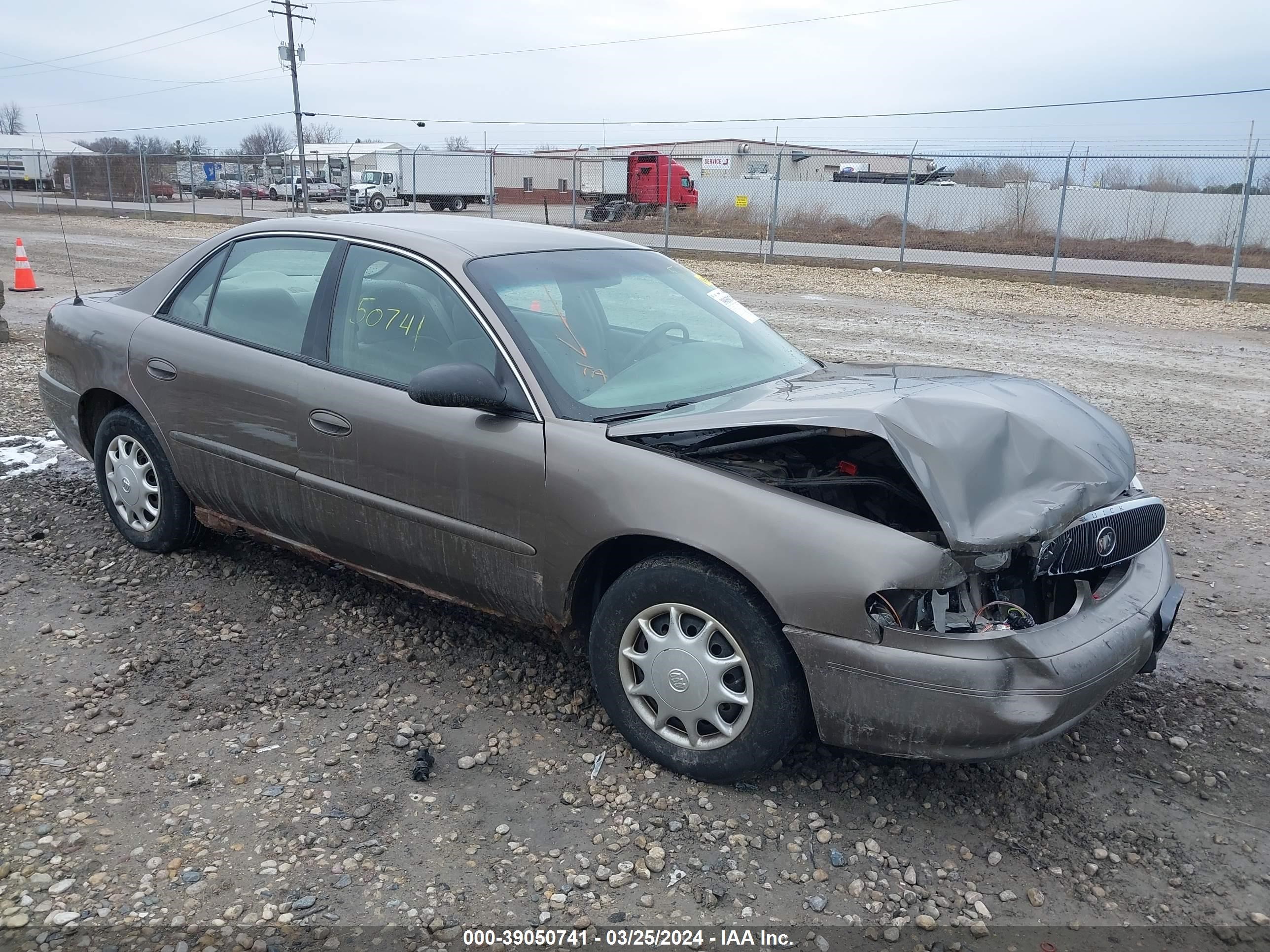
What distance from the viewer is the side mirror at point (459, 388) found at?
3.21 metres

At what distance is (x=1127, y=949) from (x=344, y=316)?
10.6 ft

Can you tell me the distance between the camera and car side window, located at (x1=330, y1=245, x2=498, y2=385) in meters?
3.57

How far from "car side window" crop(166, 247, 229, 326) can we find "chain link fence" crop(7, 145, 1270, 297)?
9290mm

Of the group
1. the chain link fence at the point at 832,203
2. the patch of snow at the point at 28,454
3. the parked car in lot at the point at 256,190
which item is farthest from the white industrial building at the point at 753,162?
the patch of snow at the point at 28,454

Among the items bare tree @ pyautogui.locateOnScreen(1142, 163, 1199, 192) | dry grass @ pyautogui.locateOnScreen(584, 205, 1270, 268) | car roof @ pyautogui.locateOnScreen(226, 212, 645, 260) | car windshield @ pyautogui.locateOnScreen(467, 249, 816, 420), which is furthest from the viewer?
dry grass @ pyautogui.locateOnScreen(584, 205, 1270, 268)

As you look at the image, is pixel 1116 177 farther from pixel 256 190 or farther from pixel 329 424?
pixel 256 190

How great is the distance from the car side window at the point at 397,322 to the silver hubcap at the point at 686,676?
109 centimetres

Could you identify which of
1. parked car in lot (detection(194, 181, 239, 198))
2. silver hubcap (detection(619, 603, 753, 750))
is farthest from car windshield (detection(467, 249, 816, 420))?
parked car in lot (detection(194, 181, 239, 198))

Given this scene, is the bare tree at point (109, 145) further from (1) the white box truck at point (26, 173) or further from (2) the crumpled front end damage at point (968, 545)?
(2) the crumpled front end damage at point (968, 545)

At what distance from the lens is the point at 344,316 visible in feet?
12.6

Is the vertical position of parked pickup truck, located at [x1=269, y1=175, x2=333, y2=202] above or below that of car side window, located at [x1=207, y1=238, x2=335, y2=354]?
above

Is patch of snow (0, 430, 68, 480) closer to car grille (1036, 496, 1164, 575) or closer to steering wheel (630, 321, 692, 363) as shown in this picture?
steering wheel (630, 321, 692, 363)

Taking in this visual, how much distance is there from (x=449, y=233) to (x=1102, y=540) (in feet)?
8.46

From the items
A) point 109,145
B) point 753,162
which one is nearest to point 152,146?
point 109,145
